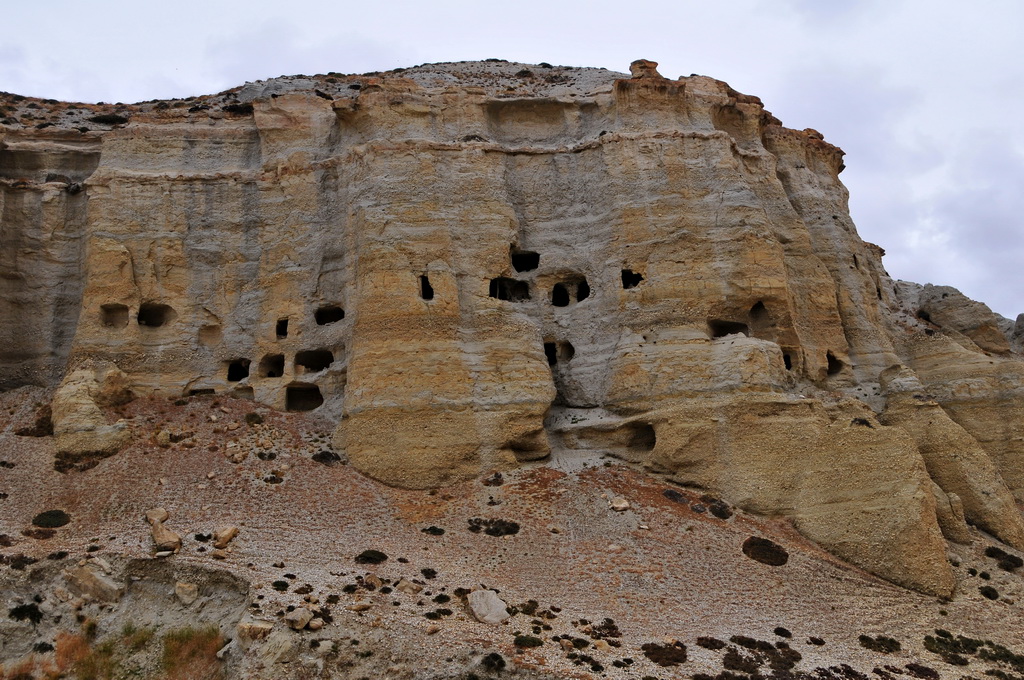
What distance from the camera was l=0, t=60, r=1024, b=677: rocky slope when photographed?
2742cm

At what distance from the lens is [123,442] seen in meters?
30.8

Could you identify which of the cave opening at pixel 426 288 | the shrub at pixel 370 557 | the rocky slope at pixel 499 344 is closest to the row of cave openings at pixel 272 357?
the rocky slope at pixel 499 344

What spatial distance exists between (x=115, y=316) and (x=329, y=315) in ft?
33.5

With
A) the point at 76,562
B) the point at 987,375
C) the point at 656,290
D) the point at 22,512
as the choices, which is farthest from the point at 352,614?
the point at 987,375

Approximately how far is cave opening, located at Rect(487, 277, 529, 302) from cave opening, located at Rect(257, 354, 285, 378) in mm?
10564

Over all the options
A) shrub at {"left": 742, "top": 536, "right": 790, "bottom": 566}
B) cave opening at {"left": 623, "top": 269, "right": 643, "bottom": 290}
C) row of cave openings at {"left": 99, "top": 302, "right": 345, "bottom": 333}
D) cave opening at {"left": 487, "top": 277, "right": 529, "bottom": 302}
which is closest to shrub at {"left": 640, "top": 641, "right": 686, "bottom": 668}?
shrub at {"left": 742, "top": 536, "right": 790, "bottom": 566}

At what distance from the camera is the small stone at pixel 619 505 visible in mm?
28812

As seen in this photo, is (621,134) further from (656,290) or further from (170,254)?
(170,254)

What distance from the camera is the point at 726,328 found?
35.8 metres

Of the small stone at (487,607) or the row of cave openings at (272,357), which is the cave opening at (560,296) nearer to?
the row of cave openings at (272,357)

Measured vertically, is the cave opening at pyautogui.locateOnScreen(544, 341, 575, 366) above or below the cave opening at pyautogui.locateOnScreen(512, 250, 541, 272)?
below

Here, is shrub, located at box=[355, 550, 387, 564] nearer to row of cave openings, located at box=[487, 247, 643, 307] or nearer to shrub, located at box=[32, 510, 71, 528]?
shrub, located at box=[32, 510, 71, 528]

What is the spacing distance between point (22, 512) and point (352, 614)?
13.8m

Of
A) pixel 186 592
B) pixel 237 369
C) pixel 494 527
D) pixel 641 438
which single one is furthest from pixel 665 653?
pixel 237 369
